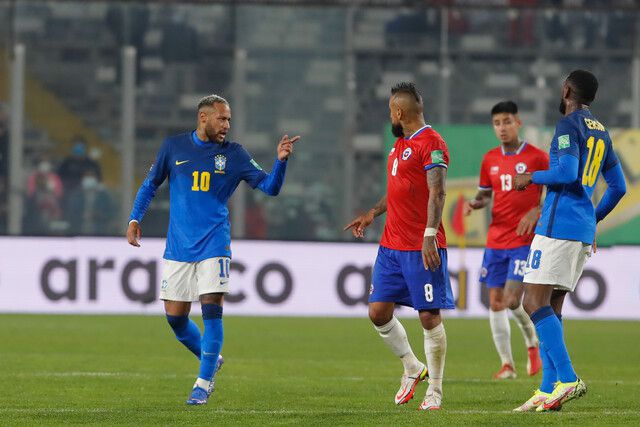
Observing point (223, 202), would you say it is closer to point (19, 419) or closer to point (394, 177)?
point (394, 177)

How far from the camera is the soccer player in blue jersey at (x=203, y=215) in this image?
30.8 ft

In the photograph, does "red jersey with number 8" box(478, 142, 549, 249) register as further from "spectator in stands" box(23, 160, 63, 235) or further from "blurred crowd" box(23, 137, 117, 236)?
"spectator in stands" box(23, 160, 63, 235)

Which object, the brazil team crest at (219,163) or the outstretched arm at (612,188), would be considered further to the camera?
the brazil team crest at (219,163)

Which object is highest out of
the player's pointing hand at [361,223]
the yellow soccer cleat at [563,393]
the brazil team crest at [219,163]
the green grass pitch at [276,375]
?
the brazil team crest at [219,163]

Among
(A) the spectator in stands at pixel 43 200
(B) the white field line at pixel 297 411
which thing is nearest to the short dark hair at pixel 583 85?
(B) the white field line at pixel 297 411

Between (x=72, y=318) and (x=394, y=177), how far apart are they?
10964 millimetres

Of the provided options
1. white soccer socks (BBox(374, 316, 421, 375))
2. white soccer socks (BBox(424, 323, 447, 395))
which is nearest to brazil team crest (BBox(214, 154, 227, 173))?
white soccer socks (BBox(374, 316, 421, 375))

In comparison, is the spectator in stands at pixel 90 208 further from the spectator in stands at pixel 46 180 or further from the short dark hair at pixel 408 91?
the short dark hair at pixel 408 91

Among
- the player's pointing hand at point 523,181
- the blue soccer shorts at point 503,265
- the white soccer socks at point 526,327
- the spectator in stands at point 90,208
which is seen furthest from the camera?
the spectator in stands at point 90,208

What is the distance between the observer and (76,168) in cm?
2258

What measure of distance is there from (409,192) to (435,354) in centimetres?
107

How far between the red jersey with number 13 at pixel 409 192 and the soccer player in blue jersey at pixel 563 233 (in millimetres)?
656

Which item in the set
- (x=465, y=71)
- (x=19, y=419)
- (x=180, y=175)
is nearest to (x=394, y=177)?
(x=180, y=175)

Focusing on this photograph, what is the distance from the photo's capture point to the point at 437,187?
855 centimetres
